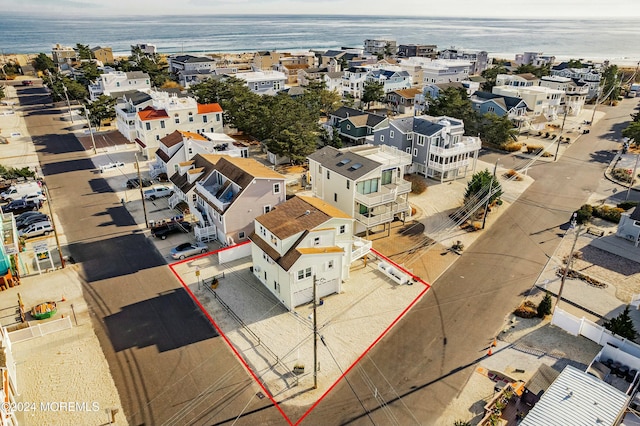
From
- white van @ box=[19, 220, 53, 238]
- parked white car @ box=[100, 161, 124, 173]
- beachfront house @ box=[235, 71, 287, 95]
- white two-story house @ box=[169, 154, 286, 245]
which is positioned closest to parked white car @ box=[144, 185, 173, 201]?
white two-story house @ box=[169, 154, 286, 245]

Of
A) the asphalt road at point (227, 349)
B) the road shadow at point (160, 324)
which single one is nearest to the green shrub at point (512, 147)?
the asphalt road at point (227, 349)

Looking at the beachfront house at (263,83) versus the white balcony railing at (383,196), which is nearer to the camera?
the white balcony railing at (383,196)

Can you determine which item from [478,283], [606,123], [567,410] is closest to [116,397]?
[567,410]

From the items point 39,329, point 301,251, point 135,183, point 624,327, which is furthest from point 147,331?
point 624,327

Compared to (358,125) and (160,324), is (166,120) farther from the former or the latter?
(160,324)

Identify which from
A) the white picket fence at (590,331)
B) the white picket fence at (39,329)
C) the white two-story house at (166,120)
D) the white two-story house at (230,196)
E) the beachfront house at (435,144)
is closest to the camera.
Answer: the white picket fence at (590,331)

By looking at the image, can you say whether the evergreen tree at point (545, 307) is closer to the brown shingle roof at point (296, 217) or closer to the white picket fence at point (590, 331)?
the white picket fence at point (590, 331)

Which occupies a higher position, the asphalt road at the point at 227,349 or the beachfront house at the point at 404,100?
the beachfront house at the point at 404,100

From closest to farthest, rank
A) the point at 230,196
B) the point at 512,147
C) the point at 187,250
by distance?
1. the point at 187,250
2. the point at 230,196
3. the point at 512,147
